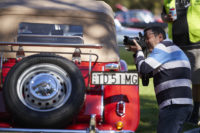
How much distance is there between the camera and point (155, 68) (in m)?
5.27

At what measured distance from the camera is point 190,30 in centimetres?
752

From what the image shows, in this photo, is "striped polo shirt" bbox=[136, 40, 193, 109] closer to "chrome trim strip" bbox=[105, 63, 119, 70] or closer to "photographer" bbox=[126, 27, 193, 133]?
"photographer" bbox=[126, 27, 193, 133]

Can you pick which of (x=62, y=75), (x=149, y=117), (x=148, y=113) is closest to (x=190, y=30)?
(x=149, y=117)

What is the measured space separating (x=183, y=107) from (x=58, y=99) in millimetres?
1384

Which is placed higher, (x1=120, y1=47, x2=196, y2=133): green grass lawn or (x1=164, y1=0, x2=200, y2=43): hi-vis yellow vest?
(x1=164, y1=0, x2=200, y2=43): hi-vis yellow vest

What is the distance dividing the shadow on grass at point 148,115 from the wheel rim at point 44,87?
227 centimetres

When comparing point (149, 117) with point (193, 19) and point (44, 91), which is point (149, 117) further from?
point (44, 91)

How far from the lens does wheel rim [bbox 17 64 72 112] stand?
16.9 ft

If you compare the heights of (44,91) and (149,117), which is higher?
(44,91)

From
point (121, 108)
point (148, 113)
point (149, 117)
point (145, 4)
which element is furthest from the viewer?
point (145, 4)

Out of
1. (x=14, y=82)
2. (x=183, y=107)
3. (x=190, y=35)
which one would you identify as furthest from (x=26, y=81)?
(x=190, y=35)

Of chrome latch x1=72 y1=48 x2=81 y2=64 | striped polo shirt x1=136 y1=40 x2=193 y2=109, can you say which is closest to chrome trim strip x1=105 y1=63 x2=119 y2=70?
chrome latch x1=72 y1=48 x2=81 y2=64

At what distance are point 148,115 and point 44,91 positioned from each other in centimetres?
354

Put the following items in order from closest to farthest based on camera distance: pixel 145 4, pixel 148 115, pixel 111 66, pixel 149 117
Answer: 1. pixel 111 66
2. pixel 149 117
3. pixel 148 115
4. pixel 145 4
